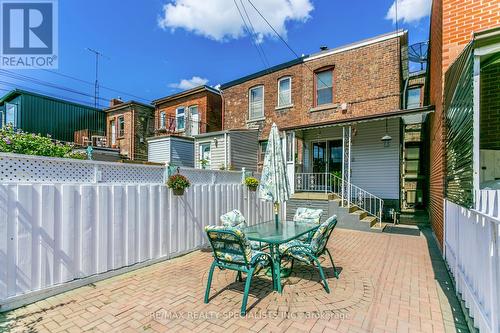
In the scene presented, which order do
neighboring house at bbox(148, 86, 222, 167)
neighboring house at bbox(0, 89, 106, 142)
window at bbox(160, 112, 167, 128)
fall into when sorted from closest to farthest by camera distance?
neighboring house at bbox(148, 86, 222, 167)
neighboring house at bbox(0, 89, 106, 142)
window at bbox(160, 112, 167, 128)

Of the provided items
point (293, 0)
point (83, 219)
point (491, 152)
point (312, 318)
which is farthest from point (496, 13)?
point (83, 219)

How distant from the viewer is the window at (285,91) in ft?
43.1

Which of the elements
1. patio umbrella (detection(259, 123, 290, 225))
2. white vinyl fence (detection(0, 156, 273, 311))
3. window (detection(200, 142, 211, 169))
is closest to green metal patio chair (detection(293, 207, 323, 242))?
patio umbrella (detection(259, 123, 290, 225))

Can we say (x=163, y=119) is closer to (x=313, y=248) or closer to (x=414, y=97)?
(x=414, y=97)

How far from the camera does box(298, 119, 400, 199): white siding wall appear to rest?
32.7 ft

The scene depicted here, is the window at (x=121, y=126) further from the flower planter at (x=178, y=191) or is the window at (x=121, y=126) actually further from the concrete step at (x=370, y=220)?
the concrete step at (x=370, y=220)

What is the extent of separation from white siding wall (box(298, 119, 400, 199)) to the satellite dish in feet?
14.8

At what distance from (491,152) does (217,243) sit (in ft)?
19.6

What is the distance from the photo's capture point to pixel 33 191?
3367 millimetres

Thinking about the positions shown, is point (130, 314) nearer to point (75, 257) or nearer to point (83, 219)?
point (75, 257)

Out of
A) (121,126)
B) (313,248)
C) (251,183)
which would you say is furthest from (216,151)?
(121,126)

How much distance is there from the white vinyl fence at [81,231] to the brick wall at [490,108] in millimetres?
6758

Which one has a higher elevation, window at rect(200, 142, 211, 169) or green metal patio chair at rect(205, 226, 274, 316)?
window at rect(200, 142, 211, 169)

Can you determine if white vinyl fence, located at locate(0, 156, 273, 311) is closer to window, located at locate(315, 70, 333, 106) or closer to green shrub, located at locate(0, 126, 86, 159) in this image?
green shrub, located at locate(0, 126, 86, 159)
